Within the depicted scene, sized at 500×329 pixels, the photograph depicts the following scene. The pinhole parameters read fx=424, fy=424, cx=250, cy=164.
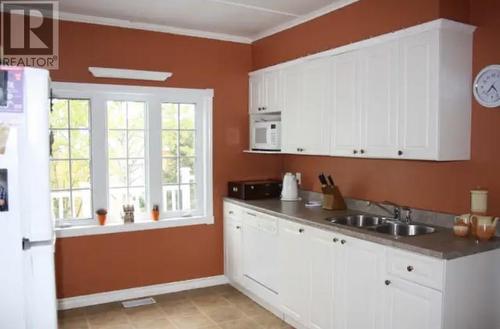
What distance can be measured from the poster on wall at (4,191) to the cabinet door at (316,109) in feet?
7.63

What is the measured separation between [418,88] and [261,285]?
218cm

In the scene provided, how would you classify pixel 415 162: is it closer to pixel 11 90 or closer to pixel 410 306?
pixel 410 306

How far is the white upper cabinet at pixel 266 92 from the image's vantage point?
13.4ft

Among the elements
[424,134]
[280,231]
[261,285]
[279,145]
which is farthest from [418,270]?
[279,145]

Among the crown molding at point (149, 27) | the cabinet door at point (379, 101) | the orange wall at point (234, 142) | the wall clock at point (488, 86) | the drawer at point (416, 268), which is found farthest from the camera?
the crown molding at point (149, 27)

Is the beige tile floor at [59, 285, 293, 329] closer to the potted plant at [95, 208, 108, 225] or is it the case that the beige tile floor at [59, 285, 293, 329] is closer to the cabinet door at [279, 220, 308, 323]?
the cabinet door at [279, 220, 308, 323]

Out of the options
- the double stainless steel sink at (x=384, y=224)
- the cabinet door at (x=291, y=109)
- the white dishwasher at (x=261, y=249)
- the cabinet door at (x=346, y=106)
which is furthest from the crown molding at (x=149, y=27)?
the double stainless steel sink at (x=384, y=224)

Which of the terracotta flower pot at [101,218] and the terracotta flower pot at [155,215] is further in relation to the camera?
the terracotta flower pot at [155,215]

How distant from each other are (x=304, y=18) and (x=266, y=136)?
1.17 metres

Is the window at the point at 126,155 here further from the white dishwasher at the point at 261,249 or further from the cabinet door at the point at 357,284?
the cabinet door at the point at 357,284

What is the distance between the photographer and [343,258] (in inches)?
114

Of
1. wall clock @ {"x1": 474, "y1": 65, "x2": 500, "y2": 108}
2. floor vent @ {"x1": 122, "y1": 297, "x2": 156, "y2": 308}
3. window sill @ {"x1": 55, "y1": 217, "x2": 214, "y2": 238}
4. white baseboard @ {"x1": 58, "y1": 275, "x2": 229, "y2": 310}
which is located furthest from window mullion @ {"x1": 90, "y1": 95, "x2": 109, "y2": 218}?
wall clock @ {"x1": 474, "y1": 65, "x2": 500, "y2": 108}

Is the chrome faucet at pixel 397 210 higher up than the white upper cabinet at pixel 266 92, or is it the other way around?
the white upper cabinet at pixel 266 92

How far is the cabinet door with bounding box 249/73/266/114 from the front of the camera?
14.4ft
